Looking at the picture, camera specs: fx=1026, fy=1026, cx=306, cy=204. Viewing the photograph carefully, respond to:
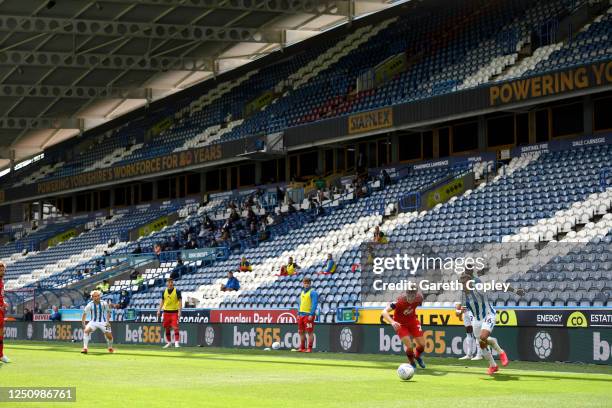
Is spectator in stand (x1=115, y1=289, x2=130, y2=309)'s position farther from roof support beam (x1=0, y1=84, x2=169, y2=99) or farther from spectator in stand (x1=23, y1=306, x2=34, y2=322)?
roof support beam (x1=0, y1=84, x2=169, y2=99)

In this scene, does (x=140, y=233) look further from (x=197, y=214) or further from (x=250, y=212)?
(x=250, y=212)

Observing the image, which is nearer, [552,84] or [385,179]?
[552,84]

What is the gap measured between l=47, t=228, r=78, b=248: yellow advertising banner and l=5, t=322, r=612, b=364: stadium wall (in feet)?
79.3

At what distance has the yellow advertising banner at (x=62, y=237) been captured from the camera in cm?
6228

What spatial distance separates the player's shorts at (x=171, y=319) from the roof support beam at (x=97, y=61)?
72.8 feet

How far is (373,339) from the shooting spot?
25.6 m

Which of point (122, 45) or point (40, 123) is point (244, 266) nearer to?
point (122, 45)

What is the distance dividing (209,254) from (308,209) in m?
4.58

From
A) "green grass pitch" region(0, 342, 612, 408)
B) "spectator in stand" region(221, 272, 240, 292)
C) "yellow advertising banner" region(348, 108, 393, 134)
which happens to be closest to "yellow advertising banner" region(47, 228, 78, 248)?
→ "yellow advertising banner" region(348, 108, 393, 134)

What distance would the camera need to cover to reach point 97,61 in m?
52.8

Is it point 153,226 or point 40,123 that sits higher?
point 40,123

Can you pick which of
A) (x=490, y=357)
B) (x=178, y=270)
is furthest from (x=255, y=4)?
(x=490, y=357)

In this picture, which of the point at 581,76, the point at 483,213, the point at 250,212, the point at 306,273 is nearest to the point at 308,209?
the point at 250,212

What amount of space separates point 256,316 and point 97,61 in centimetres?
2494
